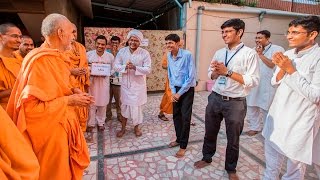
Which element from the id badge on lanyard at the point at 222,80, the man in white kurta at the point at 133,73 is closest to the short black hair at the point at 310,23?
the id badge on lanyard at the point at 222,80

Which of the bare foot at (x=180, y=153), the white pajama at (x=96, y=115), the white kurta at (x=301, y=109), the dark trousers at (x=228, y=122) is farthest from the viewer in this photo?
the white pajama at (x=96, y=115)

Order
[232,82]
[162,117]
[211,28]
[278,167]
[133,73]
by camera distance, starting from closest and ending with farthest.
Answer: [278,167], [232,82], [133,73], [162,117], [211,28]

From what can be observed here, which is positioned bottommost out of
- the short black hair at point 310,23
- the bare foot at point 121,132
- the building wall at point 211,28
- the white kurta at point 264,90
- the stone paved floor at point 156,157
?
the stone paved floor at point 156,157

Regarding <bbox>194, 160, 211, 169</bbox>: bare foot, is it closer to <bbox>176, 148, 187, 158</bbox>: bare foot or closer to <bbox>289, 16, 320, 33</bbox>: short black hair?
<bbox>176, 148, 187, 158</bbox>: bare foot

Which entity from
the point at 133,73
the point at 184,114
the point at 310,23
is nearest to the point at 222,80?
the point at 184,114

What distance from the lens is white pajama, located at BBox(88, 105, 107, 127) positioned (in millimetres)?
4410

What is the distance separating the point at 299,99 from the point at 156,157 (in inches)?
88.0

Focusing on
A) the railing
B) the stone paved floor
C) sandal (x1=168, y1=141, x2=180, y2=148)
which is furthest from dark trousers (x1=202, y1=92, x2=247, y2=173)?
the railing

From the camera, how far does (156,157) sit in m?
3.58

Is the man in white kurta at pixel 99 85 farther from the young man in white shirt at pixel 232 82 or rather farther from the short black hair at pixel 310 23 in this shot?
the short black hair at pixel 310 23

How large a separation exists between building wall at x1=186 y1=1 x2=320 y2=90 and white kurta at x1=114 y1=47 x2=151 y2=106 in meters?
4.23

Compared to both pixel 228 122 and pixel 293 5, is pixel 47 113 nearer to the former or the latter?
pixel 228 122

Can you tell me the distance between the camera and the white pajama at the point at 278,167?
7.66 ft

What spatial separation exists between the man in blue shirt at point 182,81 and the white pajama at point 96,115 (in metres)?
1.68
